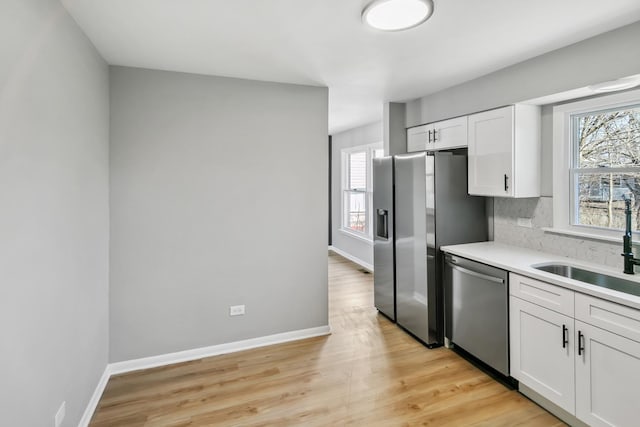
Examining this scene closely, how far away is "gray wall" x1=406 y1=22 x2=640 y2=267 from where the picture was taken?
88.4 inches

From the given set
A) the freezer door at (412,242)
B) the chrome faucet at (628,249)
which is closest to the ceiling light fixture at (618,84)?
the chrome faucet at (628,249)

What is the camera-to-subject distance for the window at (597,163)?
2.46 metres

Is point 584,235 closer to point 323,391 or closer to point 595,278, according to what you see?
point 595,278

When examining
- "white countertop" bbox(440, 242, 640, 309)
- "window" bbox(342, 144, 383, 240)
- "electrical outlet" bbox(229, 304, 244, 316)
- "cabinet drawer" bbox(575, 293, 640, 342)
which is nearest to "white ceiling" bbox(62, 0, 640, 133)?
"white countertop" bbox(440, 242, 640, 309)

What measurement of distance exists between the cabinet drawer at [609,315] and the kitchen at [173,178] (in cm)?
27

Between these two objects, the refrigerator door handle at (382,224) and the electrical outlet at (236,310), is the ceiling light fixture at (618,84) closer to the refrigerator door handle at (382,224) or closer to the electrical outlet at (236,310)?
the refrigerator door handle at (382,224)

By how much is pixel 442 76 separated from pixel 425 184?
39.1 inches

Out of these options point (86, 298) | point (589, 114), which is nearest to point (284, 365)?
point (86, 298)

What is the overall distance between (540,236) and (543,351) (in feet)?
3.53

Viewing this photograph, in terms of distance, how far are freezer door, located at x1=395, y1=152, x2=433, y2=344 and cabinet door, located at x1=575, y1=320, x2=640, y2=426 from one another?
4.26ft

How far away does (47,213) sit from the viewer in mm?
1697

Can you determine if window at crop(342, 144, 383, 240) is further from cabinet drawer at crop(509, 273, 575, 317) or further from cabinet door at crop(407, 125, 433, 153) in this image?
cabinet drawer at crop(509, 273, 575, 317)

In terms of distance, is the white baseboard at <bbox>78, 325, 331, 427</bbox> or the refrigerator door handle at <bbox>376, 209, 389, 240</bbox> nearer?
the white baseboard at <bbox>78, 325, 331, 427</bbox>

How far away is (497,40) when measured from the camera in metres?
2.38
